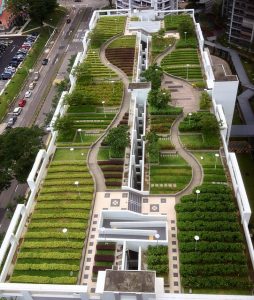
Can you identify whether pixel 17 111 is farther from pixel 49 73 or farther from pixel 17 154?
pixel 17 154

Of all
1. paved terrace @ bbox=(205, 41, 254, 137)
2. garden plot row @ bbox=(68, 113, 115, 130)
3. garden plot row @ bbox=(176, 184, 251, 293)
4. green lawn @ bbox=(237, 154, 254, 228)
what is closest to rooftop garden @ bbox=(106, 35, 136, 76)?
garden plot row @ bbox=(68, 113, 115, 130)

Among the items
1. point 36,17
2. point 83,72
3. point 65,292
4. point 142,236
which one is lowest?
point 65,292

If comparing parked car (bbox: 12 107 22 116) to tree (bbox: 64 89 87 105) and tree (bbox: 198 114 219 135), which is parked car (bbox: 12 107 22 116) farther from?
tree (bbox: 198 114 219 135)

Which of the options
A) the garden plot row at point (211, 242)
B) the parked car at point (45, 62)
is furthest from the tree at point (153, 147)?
the parked car at point (45, 62)

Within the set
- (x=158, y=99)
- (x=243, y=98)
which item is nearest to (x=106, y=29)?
(x=158, y=99)

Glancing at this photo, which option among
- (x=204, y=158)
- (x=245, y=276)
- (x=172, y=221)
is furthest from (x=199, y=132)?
(x=245, y=276)

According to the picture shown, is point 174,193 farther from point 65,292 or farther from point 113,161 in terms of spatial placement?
point 65,292
